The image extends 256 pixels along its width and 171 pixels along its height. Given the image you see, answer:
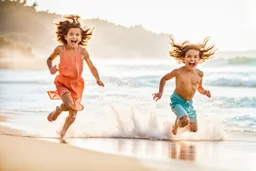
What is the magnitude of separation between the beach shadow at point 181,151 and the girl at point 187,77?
10cm

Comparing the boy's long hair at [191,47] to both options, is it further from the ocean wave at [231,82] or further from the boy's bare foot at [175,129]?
the ocean wave at [231,82]

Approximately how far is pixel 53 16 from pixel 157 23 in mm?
597

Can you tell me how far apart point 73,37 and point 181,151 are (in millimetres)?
760

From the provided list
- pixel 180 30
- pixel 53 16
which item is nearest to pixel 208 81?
pixel 180 30

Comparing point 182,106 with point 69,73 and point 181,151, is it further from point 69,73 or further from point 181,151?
point 69,73

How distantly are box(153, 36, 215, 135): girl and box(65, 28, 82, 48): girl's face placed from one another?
1.53 ft

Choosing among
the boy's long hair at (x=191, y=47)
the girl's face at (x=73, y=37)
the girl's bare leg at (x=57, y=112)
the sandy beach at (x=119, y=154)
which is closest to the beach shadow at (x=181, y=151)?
the sandy beach at (x=119, y=154)

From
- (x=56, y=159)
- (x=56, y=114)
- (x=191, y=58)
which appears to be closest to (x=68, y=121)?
(x=56, y=114)

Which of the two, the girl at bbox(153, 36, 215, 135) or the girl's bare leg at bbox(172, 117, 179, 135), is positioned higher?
the girl at bbox(153, 36, 215, 135)

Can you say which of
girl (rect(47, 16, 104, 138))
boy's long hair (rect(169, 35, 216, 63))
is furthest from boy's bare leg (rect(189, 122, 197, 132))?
girl (rect(47, 16, 104, 138))

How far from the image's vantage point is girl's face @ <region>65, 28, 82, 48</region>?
125 inches

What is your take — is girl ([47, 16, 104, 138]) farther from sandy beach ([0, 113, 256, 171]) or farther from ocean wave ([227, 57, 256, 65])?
ocean wave ([227, 57, 256, 65])

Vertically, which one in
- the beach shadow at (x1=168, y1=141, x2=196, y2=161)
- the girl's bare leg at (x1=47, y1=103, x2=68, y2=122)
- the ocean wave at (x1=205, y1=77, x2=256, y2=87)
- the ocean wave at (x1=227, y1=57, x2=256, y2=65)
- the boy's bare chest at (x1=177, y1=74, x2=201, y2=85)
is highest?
the ocean wave at (x1=227, y1=57, x2=256, y2=65)

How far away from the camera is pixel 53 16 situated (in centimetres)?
371
